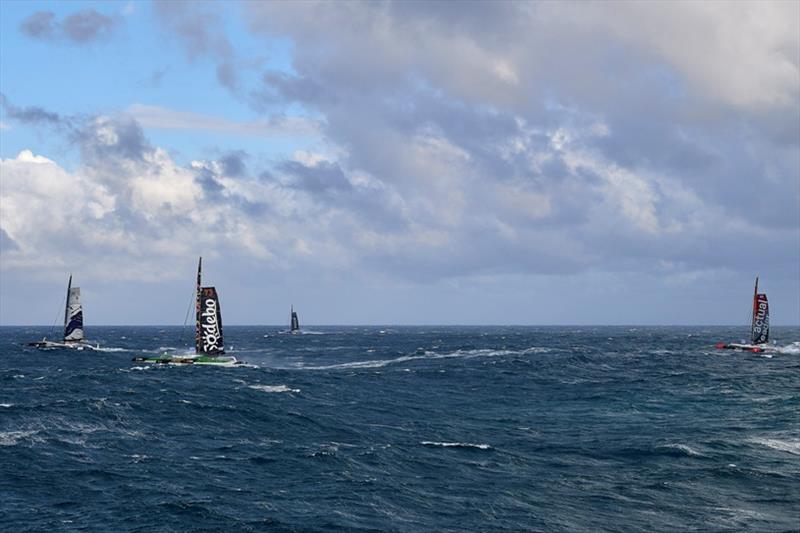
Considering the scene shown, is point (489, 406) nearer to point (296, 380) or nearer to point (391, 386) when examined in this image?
point (391, 386)

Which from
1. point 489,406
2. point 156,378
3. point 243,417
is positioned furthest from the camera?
point 156,378

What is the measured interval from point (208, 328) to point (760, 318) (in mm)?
120249

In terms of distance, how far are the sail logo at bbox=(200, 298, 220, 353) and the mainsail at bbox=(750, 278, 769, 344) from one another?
113357mm

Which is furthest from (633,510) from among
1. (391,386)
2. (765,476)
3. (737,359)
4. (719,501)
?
(737,359)

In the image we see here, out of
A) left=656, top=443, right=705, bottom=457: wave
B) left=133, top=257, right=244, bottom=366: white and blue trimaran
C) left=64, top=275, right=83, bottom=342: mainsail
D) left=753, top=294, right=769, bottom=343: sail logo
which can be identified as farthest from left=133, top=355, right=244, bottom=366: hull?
left=753, top=294, right=769, bottom=343: sail logo

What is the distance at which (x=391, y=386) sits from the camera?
100938 millimetres

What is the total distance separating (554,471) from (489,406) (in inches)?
1269

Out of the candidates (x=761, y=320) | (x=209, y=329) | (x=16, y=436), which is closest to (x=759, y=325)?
(x=761, y=320)

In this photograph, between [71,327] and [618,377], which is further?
[71,327]

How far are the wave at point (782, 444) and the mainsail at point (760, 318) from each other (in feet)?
382

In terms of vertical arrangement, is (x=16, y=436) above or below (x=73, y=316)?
below

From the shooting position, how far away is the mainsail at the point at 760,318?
170 metres

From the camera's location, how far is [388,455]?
54.8 m

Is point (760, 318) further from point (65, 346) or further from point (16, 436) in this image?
point (16, 436)
